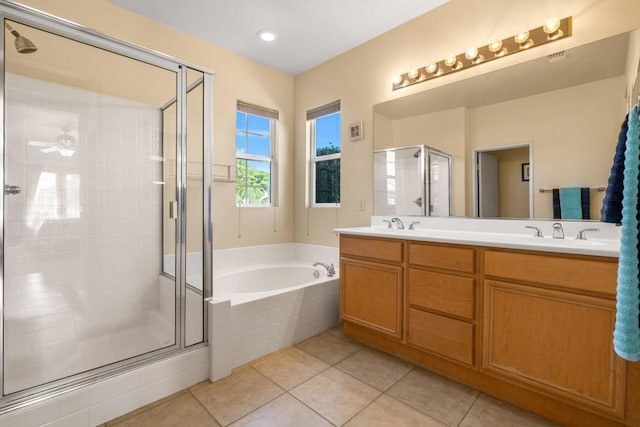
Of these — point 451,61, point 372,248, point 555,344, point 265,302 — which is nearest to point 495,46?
point 451,61

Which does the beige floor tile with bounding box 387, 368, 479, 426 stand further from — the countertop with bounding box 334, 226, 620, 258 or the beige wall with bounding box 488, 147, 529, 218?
the beige wall with bounding box 488, 147, 529, 218

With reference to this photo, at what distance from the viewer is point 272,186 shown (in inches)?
133

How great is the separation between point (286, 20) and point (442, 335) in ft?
8.63

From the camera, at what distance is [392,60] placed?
2.58 m

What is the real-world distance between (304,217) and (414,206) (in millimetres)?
1364

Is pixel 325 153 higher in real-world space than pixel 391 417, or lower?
higher

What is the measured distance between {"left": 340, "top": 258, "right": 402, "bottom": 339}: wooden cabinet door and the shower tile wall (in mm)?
1219

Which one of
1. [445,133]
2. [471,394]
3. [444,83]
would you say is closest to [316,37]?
[444,83]

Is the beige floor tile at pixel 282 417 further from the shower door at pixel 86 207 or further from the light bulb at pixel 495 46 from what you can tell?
the light bulb at pixel 495 46

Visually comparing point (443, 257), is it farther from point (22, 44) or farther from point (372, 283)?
point (22, 44)

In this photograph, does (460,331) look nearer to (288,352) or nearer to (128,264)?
(288,352)

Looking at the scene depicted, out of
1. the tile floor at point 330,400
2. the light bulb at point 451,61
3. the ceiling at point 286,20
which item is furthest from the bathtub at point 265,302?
the ceiling at point 286,20

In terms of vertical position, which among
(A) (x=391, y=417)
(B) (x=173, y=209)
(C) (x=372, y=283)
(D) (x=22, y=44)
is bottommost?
(A) (x=391, y=417)

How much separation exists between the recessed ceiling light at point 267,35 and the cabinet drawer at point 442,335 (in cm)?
255
